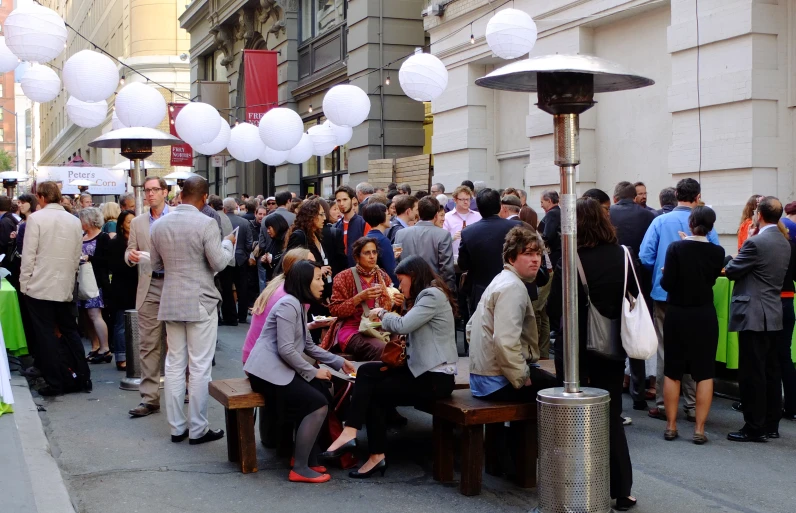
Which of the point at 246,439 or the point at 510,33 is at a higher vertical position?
the point at 510,33

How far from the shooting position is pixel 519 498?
6.23m

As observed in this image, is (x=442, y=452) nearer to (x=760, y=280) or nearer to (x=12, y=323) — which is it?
(x=760, y=280)

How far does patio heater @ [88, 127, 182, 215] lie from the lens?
9.80m

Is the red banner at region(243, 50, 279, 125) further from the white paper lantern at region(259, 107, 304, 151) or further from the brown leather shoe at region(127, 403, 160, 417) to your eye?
the brown leather shoe at region(127, 403, 160, 417)

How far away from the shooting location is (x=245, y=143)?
1719 centimetres

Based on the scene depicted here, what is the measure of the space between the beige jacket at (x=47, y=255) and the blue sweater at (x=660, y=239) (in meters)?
5.85

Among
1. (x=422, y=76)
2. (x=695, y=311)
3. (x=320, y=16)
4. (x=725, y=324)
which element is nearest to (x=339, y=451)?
(x=695, y=311)

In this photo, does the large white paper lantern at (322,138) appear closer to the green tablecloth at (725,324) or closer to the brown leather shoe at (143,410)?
the brown leather shoe at (143,410)

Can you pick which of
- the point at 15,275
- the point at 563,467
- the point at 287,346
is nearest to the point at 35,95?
the point at 15,275

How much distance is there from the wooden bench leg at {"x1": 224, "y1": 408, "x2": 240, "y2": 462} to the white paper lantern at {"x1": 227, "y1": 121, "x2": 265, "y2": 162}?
10.7 metres

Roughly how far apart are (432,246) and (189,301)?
10.6 feet

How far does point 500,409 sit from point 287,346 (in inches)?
62.0

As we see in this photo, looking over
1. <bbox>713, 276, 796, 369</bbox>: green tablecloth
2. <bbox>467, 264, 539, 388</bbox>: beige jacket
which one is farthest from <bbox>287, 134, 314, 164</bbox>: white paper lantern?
<bbox>467, 264, 539, 388</bbox>: beige jacket

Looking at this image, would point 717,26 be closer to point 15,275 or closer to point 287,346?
point 287,346
